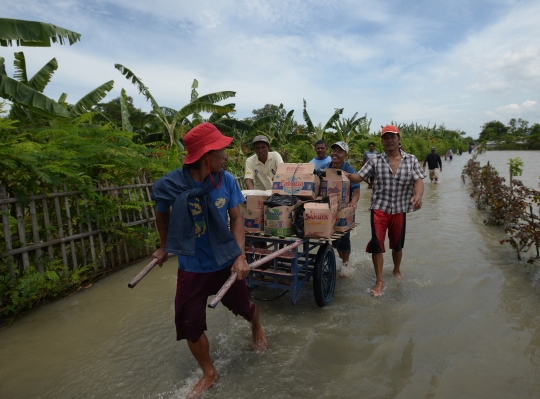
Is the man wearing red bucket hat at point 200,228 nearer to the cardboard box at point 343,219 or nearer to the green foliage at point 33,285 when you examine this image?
the cardboard box at point 343,219

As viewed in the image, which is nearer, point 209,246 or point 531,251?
point 209,246

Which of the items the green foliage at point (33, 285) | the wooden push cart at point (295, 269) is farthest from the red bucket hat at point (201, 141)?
the green foliage at point (33, 285)

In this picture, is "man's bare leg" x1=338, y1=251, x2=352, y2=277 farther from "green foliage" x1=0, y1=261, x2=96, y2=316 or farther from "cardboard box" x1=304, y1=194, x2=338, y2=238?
"green foliage" x1=0, y1=261, x2=96, y2=316

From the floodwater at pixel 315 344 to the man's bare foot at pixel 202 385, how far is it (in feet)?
0.17

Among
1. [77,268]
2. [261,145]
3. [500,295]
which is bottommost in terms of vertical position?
[500,295]

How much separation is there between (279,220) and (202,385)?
1.69m

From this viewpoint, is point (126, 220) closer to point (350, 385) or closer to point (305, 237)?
point (305, 237)

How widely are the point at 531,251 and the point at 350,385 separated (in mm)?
4949

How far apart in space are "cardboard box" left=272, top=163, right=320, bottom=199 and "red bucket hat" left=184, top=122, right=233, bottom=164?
5.94 feet

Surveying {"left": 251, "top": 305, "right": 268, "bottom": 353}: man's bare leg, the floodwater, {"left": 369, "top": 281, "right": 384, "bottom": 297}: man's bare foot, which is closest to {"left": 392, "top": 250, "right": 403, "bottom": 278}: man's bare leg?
the floodwater

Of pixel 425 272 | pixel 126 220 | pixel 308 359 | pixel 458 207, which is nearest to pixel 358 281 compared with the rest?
pixel 425 272

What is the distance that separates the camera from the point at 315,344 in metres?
3.44

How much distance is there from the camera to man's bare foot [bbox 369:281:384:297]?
4.49 metres

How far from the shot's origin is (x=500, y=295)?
4.40m
